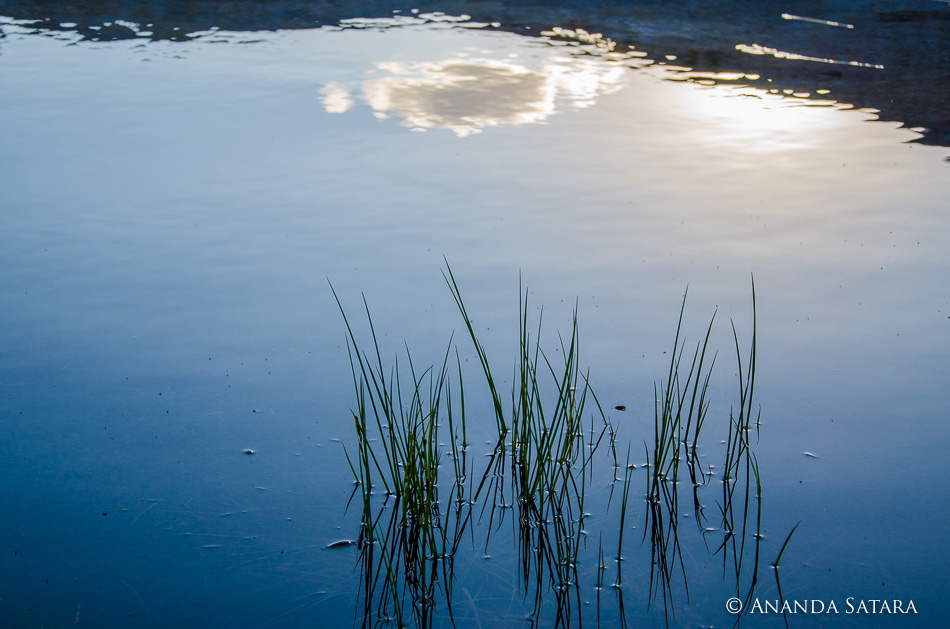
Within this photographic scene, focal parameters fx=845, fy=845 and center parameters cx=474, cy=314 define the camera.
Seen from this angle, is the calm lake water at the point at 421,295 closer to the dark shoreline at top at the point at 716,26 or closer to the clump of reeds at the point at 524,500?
the clump of reeds at the point at 524,500

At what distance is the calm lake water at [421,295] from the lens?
1901 millimetres

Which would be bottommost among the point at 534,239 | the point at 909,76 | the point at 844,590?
the point at 844,590

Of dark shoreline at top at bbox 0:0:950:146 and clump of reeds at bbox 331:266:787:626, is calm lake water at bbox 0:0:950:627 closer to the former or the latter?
clump of reeds at bbox 331:266:787:626

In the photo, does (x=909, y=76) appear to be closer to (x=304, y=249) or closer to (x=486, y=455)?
(x=304, y=249)

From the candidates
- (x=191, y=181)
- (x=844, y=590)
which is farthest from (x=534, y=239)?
(x=844, y=590)

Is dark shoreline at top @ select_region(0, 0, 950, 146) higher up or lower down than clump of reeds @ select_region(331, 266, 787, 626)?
higher up

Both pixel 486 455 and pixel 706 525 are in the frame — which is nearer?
pixel 706 525

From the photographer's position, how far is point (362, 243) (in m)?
3.56

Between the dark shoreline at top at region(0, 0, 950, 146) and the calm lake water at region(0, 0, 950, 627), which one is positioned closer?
the calm lake water at region(0, 0, 950, 627)

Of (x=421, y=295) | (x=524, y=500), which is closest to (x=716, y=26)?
(x=421, y=295)

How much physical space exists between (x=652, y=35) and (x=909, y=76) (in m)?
2.09

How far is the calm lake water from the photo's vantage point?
6.24ft

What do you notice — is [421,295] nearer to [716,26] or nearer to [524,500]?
[524,500]

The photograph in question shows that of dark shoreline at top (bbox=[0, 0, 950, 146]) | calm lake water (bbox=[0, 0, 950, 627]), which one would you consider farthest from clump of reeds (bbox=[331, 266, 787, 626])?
dark shoreline at top (bbox=[0, 0, 950, 146])
